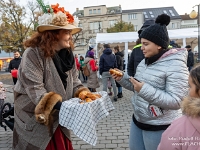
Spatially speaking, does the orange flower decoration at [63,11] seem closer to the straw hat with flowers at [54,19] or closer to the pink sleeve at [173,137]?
the straw hat with flowers at [54,19]

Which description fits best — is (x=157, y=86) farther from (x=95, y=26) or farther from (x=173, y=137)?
(x=95, y=26)

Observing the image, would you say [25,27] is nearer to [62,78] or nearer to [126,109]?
[126,109]

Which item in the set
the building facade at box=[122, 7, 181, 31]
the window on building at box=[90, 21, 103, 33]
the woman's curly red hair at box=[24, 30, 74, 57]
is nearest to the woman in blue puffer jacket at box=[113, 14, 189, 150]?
the woman's curly red hair at box=[24, 30, 74, 57]

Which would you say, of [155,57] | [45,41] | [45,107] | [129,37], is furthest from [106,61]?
[129,37]

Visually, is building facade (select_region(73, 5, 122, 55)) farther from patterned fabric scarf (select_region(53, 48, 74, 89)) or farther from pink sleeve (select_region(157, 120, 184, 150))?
pink sleeve (select_region(157, 120, 184, 150))

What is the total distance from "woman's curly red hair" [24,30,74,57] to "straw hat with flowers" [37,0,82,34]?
0.23ft

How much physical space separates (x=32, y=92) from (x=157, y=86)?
1131mm

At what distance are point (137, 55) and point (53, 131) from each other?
7.01ft

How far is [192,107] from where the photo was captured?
4.18ft

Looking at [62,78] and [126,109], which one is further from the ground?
[62,78]

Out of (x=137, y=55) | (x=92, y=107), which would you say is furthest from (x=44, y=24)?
(x=137, y=55)

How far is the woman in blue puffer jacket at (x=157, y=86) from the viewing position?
1.72 meters

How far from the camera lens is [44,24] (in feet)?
6.50

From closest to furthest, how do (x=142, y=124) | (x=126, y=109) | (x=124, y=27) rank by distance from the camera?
1. (x=142, y=124)
2. (x=126, y=109)
3. (x=124, y=27)
